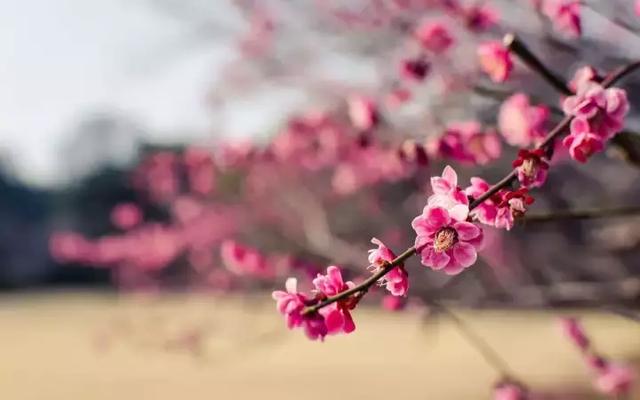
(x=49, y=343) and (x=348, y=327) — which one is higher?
(x=49, y=343)

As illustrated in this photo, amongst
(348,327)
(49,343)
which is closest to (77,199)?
(49,343)

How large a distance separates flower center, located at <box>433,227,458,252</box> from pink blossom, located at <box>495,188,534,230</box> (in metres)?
0.10

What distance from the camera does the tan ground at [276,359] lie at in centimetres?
814

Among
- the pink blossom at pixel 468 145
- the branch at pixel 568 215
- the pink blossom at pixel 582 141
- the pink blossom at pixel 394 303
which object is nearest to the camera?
the pink blossom at pixel 582 141

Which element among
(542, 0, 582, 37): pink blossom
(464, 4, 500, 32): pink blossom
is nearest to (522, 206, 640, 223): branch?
(542, 0, 582, 37): pink blossom

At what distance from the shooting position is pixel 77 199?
28.8 meters

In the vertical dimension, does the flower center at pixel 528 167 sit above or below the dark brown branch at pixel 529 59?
below

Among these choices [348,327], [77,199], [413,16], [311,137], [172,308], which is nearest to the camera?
[348,327]

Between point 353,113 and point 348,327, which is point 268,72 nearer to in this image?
point 353,113

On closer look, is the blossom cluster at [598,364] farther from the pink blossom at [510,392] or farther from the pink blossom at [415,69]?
the pink blossom at [415,69]

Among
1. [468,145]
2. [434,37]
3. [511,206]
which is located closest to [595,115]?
[511,206]

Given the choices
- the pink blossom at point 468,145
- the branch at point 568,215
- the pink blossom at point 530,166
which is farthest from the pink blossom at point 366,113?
the pink blossom at point 530,166

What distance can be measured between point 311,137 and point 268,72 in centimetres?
90

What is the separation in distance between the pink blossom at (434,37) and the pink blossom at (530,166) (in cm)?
146
